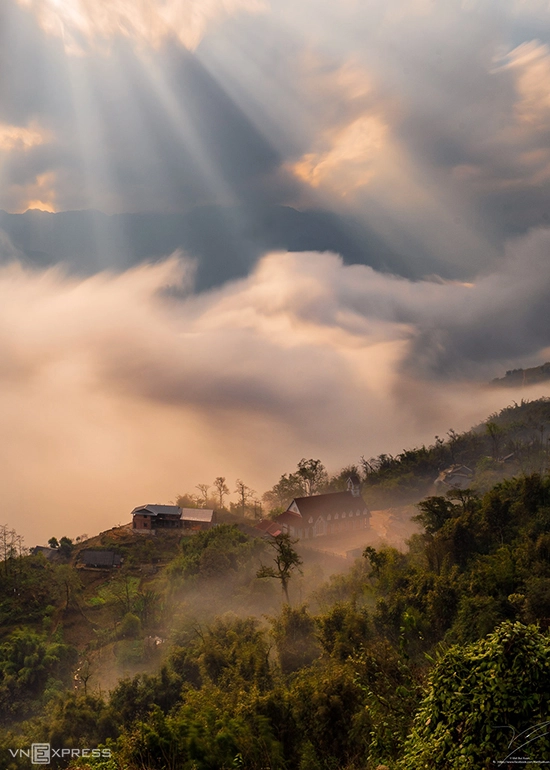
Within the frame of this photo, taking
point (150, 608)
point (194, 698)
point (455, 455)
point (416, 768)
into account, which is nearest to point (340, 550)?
point (150, 608)

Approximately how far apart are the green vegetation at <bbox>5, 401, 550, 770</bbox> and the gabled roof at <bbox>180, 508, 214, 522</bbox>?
853cm

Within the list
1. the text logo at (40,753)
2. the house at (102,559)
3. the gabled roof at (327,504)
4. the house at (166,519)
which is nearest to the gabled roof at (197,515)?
the house at (166,519)

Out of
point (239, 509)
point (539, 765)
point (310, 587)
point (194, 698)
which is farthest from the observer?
point (239, 509)

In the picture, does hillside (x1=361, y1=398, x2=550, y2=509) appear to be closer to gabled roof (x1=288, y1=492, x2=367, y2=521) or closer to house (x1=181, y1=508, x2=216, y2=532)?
gabled roof (x1=288, y1=492, x2=367, y2=521)

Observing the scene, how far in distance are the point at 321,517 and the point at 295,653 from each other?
25820 millimetres

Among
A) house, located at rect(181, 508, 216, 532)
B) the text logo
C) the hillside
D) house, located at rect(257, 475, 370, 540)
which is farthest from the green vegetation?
the hillside

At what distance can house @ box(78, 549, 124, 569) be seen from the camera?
4028 centimetres

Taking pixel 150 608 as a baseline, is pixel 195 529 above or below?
above

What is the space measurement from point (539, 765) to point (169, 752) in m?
5.88

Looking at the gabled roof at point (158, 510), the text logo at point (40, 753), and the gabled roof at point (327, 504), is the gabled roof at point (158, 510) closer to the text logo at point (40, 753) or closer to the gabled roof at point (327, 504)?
the gabled roof at point (327, 504)

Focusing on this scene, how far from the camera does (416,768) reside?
5.22m

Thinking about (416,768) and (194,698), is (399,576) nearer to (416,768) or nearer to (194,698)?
(194,698)

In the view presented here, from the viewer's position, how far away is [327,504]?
44469mm

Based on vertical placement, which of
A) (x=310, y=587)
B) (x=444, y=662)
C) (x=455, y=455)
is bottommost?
(x=310, y=587)
